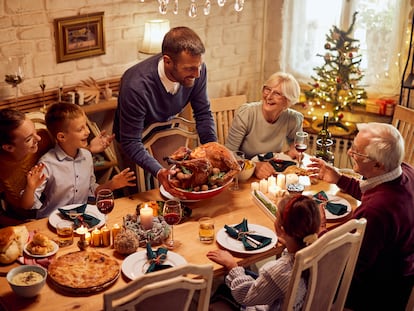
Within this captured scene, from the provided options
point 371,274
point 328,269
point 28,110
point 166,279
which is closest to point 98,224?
point 166,279

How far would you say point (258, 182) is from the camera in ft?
10.0

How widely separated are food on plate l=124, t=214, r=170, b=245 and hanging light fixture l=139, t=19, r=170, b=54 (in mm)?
1932

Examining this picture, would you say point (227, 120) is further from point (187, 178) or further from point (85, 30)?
point (187, 178)

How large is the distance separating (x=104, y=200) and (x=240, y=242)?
0.60 meters

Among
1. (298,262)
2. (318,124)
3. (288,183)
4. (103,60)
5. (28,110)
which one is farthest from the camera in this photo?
(318,124)

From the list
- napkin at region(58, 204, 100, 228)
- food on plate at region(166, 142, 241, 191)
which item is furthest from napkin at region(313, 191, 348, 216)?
napkin at region(58, 204, 100, 228)

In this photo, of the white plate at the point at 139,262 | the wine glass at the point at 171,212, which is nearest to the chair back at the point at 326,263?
the white plate at the point at 139,262

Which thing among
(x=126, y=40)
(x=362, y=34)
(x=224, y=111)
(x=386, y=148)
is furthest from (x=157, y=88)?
(x=362, y=34)

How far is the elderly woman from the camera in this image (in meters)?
3.50

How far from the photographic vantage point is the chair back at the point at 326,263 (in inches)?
82.2

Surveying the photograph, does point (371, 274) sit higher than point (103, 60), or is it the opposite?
point (103, 60)

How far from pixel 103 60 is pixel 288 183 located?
1.90m

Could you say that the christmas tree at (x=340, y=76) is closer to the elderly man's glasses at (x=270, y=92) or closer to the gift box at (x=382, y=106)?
the gift box at (x=382, y=106)

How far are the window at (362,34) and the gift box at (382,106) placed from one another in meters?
0.07
